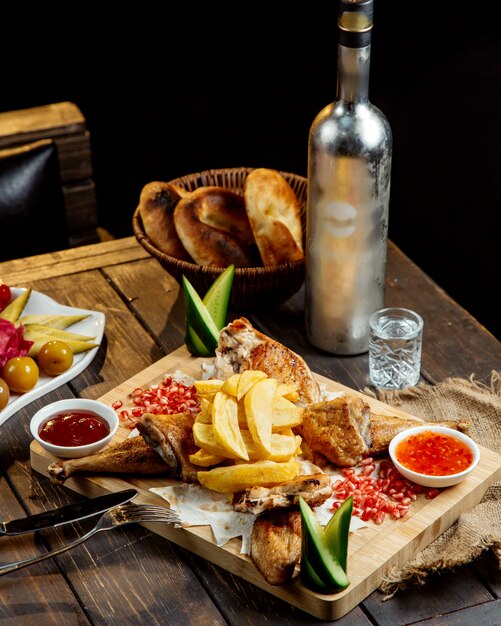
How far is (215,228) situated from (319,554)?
1.32 metres

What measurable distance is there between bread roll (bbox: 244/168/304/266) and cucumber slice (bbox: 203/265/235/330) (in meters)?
0.16

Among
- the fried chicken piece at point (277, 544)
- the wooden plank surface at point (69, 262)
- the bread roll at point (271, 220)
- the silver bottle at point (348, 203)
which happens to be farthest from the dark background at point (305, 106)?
the fried chicken piece at point (277, 544)

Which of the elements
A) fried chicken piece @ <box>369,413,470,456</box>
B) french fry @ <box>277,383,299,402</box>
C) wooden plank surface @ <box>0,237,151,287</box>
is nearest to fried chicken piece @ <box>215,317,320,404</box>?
french fry @ <box>277,383,299,402</box>

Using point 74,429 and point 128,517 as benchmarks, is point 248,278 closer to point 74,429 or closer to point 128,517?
point 74,429

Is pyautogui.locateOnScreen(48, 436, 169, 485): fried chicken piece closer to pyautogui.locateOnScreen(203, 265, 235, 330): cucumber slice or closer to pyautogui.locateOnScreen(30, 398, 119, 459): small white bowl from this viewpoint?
pyautogui.locateOnScreen(30, 398, 119, 459): small white bowl

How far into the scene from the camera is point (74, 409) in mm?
2438

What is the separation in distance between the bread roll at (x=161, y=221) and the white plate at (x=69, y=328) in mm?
298

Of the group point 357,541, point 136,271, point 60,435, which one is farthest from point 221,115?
point 357,541

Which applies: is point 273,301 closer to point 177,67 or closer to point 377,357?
point 377,357

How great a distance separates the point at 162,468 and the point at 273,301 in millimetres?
891

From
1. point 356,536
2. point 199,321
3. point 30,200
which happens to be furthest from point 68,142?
point 356,536

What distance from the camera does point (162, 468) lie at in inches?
89.1

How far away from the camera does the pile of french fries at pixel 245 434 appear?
6.94 feet

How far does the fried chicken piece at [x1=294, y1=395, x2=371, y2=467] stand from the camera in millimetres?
2252
